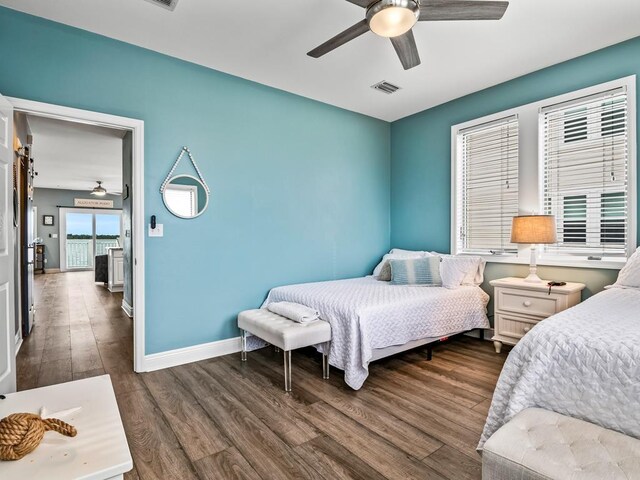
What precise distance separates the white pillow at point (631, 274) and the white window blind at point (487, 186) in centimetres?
110

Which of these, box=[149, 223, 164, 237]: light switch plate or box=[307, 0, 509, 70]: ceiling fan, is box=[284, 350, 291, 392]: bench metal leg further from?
box=[307, 0, 509, 70]: ceiling fan

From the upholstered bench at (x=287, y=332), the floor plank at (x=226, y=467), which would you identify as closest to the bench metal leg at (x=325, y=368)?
the upholstered bench at (x=287, y=332)

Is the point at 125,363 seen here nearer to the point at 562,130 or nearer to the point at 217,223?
the point at 217,223

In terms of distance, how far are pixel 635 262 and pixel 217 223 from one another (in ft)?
10.9

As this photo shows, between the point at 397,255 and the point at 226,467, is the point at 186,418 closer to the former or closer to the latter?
the point at 226,467

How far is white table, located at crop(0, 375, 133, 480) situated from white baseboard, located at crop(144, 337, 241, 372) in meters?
1.59

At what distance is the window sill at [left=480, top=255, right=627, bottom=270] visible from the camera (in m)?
2.91

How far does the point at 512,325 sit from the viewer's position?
3209mm

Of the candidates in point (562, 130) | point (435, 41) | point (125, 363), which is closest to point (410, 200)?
point (562, 130)

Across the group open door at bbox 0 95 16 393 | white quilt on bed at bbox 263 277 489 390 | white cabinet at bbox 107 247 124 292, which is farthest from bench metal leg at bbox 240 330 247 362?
white cabinet at bbox 107 247 124 292

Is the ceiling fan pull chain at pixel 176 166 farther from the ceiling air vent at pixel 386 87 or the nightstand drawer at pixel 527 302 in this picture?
the nightstand drawer at pixel 527 302

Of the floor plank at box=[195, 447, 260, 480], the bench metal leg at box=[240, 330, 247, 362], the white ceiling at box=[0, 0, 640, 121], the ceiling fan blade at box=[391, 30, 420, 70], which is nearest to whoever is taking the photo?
the floor plank at box=[195, 447, 260, 480]

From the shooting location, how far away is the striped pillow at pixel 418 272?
11.9ft

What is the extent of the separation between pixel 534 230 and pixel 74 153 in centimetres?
723
